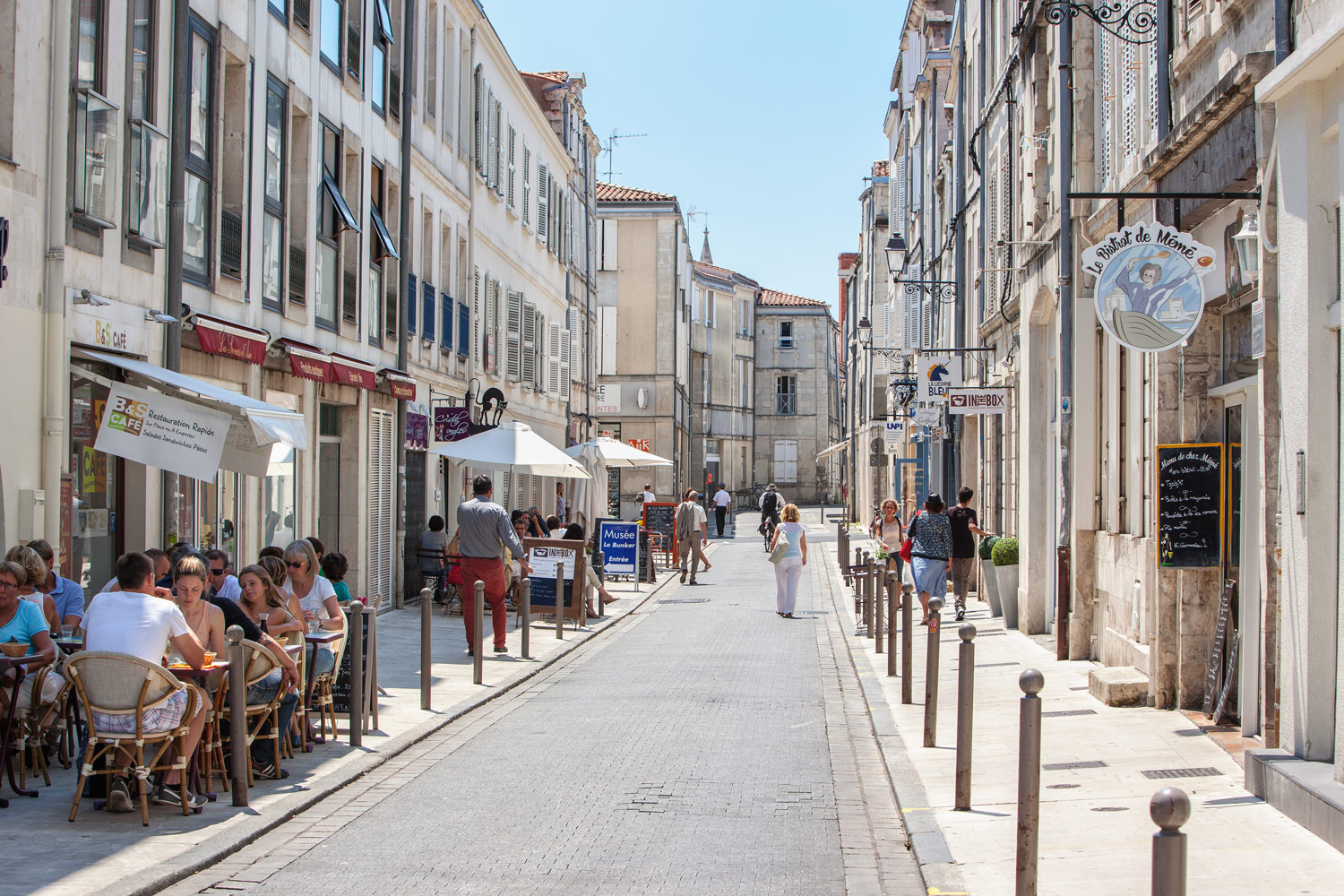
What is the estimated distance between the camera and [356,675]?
9.84m

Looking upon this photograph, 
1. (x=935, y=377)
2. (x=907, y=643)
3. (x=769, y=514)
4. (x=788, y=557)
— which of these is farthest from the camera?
(x=769, y=514)

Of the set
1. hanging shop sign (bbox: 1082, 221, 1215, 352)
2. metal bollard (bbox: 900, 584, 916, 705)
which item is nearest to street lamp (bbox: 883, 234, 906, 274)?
metal bollard (bbox: 900, 584, 916, 705)

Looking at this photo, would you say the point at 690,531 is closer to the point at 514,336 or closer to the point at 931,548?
the point at 514,336

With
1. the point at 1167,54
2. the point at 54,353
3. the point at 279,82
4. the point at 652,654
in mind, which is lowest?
the point at 652,654

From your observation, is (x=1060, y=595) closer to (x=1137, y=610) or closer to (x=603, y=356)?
(x=1137, y=610)

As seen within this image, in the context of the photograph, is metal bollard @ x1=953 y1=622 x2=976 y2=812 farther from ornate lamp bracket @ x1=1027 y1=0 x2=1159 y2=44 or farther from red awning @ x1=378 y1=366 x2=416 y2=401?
red awning @ x1=378 y1=366 x2=416 y2=401

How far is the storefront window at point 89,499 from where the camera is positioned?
1148 centimetres

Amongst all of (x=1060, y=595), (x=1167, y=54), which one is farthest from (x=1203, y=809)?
(x=1060, y=595)

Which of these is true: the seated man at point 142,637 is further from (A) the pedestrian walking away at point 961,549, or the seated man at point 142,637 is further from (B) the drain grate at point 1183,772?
(A) the pedestrian walking away at point 961,549

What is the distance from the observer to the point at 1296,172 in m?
7.61

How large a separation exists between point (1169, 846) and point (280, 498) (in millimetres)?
14289

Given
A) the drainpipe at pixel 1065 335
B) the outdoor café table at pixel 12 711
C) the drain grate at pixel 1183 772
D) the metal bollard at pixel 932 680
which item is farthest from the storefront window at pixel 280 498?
the drain grate at pixel 1183 772

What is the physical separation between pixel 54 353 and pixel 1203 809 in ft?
27.7

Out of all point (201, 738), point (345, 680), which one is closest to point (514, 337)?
point (345, 680)
